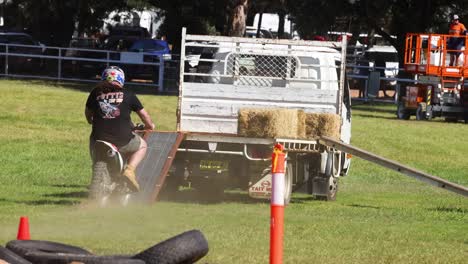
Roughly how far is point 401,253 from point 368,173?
10.9 meters

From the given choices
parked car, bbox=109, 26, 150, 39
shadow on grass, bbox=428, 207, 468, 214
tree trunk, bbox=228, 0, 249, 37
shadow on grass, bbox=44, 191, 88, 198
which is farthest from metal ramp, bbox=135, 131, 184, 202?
parked car, bbox=109, 26, 150, 39

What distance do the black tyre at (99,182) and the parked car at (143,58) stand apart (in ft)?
86.9

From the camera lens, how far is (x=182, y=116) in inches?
649

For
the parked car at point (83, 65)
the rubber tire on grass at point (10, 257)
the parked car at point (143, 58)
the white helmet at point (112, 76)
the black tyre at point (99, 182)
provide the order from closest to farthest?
the rubber tire on grass at point (10, 257), the black tyre at point (99, 182), the white helmet at point (112, 76), the parked car at point (143, 58), the parked car at point (83, 65)

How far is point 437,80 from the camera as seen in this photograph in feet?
117

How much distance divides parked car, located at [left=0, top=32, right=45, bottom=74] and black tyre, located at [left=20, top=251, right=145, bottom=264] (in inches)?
1369

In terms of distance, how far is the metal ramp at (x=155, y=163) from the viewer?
1517 centimetres

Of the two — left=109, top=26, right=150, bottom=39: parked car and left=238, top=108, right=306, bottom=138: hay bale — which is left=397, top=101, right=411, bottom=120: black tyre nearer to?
left=238, top=108, right=306, bottom=138: hay bale

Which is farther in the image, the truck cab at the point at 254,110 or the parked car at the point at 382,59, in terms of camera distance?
the parked car at the point at 382,59

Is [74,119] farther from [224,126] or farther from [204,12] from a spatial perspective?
[204,12]

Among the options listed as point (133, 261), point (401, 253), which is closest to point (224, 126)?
point (401, 253)

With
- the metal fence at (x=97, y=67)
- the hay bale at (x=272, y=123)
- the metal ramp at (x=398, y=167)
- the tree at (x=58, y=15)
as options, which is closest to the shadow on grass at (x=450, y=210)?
the metal ramp at (x=398, y=167)

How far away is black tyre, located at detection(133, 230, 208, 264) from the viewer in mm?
8633

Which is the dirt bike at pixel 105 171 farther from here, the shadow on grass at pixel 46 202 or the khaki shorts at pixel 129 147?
the shadow on grass at pixel 46 202
